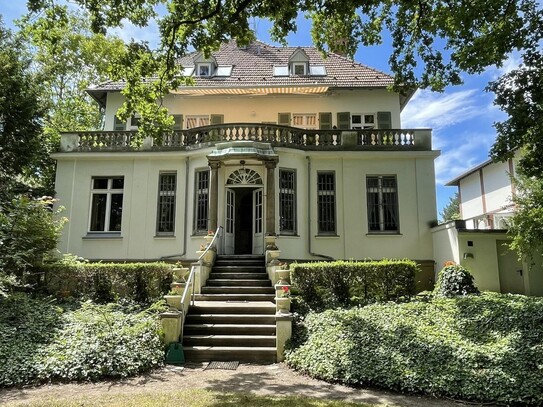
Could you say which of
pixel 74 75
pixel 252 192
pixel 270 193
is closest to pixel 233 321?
pixel 270 193

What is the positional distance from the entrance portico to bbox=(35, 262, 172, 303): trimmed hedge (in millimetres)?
4261

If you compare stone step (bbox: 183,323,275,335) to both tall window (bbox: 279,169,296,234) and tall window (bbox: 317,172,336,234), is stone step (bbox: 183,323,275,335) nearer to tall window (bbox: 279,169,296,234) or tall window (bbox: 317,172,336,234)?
tall window (bbox: 279,169,296,234)

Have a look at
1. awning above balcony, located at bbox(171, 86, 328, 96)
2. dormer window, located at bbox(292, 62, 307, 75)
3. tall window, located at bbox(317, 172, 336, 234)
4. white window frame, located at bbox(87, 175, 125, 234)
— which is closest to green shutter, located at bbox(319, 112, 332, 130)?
awning above balcony, located at bbox(171, 86, 328, 96)

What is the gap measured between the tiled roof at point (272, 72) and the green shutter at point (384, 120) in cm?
123

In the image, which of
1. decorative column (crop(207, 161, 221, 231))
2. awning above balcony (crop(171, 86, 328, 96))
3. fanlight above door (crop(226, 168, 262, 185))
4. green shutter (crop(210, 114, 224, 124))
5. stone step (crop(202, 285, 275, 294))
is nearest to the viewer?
stone step (crop(202, 285, 275, 294))

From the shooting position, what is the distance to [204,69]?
65.6 feet

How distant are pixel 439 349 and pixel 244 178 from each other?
10179 millimetres

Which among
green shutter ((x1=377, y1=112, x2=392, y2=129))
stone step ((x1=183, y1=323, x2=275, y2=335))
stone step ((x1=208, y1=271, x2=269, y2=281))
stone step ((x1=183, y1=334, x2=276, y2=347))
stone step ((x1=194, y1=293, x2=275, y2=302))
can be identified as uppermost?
green shutter ((x1=377, y1=112, x2=392, y2=129))

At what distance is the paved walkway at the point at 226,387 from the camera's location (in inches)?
236

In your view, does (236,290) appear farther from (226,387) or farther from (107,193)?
(107,193)

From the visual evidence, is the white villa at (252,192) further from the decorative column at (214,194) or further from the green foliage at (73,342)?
the green foliage at (73,342)

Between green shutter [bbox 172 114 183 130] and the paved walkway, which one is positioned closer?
the paved walkway

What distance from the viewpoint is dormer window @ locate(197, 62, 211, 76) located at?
19895mm

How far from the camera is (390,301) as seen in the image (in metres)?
9.77
